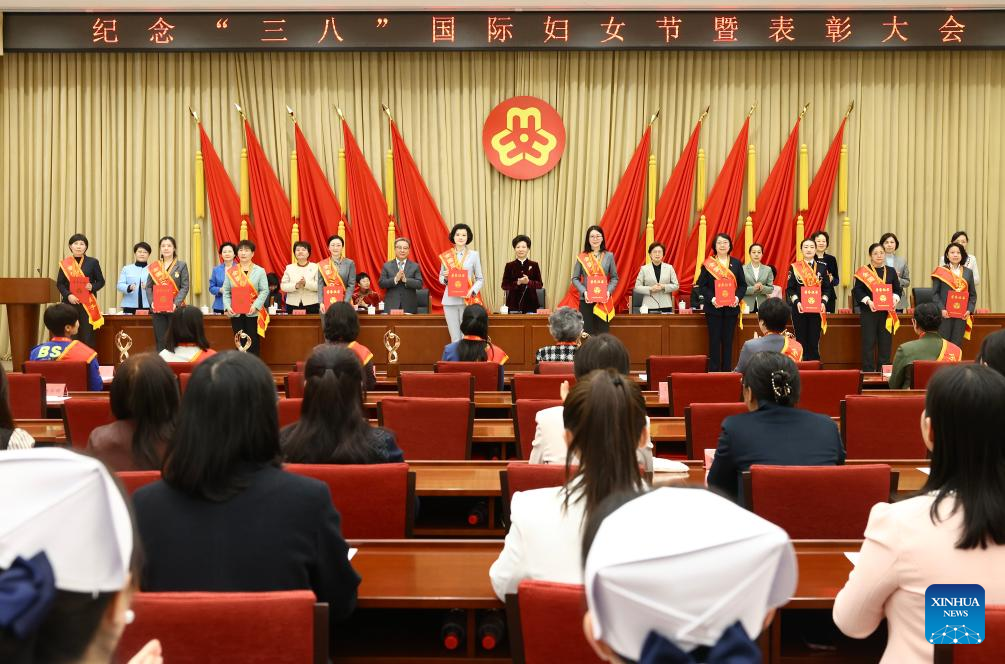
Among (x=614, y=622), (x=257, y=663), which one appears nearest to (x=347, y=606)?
(x=257, y=663)

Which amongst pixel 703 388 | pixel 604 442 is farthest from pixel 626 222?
pixel 604 442

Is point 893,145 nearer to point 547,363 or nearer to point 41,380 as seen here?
point 547,363

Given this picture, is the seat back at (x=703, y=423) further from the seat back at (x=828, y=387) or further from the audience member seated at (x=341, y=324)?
the audience member seated at (x=341, y=324)

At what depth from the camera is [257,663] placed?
1439mm

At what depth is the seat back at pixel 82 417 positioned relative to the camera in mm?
3621

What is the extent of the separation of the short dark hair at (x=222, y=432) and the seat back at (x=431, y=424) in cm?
197

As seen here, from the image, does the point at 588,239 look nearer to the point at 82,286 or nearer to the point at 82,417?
the point at 82,286

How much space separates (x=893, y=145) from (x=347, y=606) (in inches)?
397

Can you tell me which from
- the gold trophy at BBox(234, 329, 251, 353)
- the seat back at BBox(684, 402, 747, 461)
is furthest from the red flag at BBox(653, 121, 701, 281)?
the seat back at BBox(684, 402, 747, 461)

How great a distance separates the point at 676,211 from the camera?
10359 millimetres

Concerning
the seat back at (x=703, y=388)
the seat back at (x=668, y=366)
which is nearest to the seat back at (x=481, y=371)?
the seat back at (x=668, y=366)

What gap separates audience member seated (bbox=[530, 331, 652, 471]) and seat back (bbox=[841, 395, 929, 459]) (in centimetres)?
117

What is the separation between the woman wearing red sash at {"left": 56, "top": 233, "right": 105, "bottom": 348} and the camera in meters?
8.73

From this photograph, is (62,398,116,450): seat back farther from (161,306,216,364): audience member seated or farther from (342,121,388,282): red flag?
(342,121,388,282): red flag
